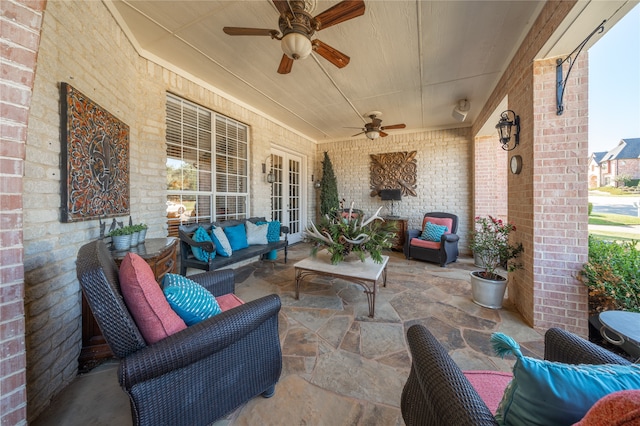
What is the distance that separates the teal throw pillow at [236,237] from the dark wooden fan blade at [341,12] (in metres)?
2.73

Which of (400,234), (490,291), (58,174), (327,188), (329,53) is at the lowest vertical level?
(490,291)

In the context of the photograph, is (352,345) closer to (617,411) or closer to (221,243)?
(617,411)

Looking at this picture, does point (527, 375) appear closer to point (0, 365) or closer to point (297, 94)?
point (0, 365)

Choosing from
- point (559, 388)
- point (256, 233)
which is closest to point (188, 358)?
point (559, 388)

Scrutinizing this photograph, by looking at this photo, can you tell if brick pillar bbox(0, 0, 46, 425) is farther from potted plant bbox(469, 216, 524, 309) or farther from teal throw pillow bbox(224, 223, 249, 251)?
potted plant bbox(469, 216, 524, 309)

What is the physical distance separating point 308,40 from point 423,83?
221 cm

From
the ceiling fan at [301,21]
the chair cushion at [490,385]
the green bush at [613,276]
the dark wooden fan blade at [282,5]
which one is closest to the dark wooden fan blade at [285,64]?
the ceiling fan at [301,21]

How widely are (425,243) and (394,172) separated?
2.02 metres

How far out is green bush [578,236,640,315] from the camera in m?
1.65

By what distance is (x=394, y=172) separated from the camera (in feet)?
18.0

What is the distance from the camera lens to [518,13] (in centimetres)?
198

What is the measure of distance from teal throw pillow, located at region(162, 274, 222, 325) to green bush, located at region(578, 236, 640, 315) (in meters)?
2.84

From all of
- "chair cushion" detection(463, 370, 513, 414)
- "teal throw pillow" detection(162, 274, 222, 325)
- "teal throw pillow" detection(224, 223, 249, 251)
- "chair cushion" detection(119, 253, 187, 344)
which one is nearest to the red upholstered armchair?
"teal throw pillow" detection(224, 223, 249, 251)

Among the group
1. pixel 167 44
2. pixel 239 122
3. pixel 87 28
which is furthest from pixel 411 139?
pixel 87 28
